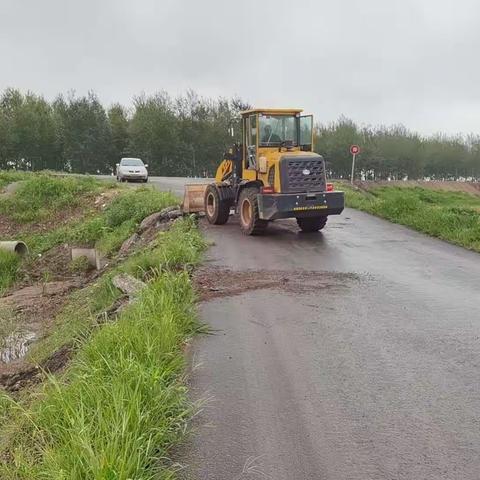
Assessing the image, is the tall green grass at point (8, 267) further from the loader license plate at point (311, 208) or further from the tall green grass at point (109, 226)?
the loader license plate at point (311, 208)

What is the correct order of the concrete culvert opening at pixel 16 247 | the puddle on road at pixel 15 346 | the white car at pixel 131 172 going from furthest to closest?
the white car at pixel 131 172, the concrete culvert opening at pixel 16 247, the puddle on road at pixel 15 346

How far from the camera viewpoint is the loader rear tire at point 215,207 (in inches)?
561

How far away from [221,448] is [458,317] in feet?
14.7

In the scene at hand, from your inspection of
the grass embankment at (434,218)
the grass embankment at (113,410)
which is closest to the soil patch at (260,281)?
the grass embankment at (113,410)

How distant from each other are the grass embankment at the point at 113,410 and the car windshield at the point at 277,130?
281 inches

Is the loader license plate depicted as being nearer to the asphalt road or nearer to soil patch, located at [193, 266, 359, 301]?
the asphalt road

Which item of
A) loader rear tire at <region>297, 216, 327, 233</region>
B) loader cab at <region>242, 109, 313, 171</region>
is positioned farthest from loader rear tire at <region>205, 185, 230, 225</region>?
loader rear tire at <region>297, 216, 327, 233</region>

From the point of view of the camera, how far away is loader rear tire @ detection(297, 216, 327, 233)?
1366 cm

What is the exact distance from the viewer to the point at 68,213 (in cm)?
2067

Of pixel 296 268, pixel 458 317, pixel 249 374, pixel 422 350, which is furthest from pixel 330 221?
pixel 249 374

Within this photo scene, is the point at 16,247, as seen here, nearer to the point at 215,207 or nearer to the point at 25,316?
the point at 25,316

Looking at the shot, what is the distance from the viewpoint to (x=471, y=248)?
12.3 metres

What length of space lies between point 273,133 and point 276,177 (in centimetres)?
136

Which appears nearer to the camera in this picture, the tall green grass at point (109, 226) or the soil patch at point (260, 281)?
the soil patch at point (260, 281)
